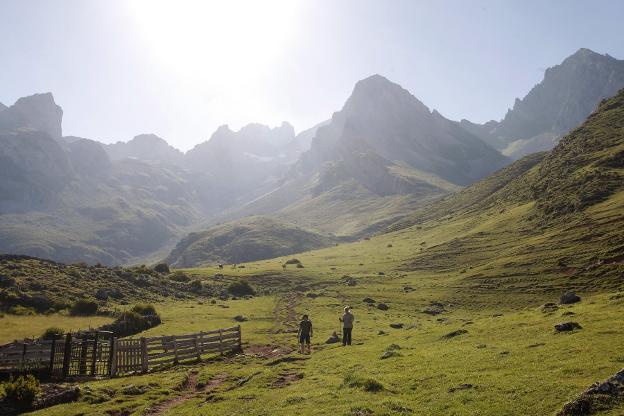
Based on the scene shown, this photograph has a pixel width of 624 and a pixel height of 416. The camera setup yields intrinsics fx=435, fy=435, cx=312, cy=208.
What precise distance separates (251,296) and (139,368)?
6016 cm

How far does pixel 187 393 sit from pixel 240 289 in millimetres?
71081

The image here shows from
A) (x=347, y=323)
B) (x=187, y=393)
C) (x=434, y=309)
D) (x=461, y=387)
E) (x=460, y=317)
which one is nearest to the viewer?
(x=461, y=387)

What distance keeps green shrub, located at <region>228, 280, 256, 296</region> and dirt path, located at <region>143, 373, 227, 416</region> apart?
64.3 metres

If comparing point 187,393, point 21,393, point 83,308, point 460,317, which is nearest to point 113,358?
point 187,393

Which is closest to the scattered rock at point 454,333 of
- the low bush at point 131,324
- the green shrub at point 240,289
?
the low bush at point 131,324

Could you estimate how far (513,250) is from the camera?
3733 inches

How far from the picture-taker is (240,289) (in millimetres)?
97312

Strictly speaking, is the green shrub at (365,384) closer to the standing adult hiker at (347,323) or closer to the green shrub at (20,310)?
the standing adult hiker at (347,323)

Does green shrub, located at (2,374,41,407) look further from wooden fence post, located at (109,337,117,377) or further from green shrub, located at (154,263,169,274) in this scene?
green shrub, located at (154,263,169,274)

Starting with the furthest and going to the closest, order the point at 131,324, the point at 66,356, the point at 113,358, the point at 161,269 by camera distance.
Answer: the point at 161,269 < the point at 131,324 < the point at 113,358 < the point at 66,356

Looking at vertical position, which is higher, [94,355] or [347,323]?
[347,323]

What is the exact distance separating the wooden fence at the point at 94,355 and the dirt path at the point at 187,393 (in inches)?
221

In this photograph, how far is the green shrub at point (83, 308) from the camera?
2393 inches

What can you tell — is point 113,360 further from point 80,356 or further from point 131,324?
point 131,324
